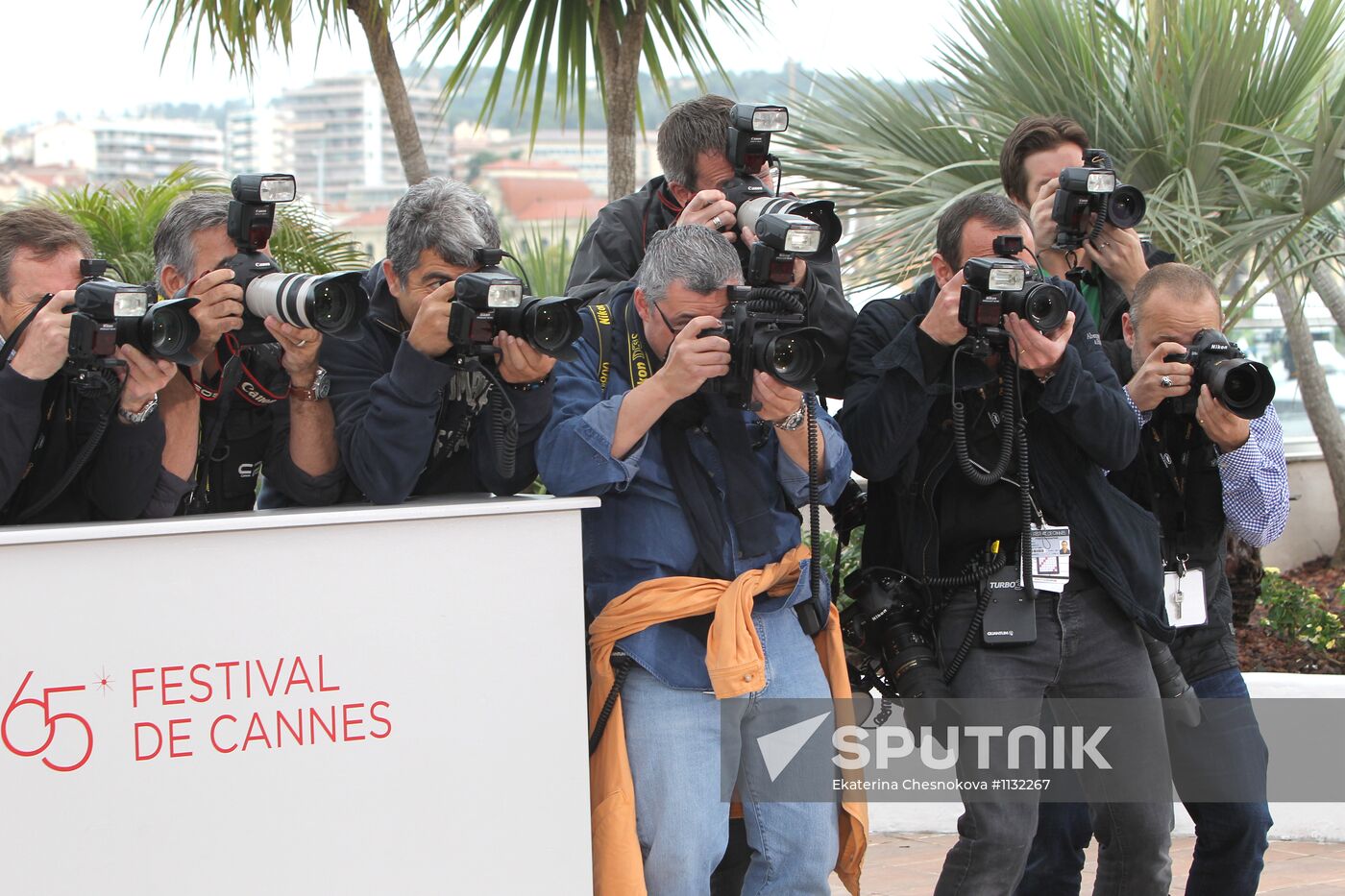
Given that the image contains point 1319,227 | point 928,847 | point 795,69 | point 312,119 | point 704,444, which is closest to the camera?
point 704,444

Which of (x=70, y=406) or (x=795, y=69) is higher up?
(x=795, y=69)

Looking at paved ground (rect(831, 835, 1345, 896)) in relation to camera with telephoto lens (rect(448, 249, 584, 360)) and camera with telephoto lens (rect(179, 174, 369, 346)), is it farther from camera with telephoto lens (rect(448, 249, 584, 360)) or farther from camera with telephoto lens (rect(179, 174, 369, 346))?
camera with telephoto lens (rect(179, 174, 369, 346))

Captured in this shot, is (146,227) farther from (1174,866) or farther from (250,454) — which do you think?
(1174,866)

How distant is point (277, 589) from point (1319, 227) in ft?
13.0

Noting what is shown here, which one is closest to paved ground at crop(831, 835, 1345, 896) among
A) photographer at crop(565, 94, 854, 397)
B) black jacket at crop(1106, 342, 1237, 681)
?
black jacket at crop(1106, 342, 1237, 681)

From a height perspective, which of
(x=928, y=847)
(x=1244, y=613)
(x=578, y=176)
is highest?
(x=578, y=176)

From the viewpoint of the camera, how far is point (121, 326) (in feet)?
8.33

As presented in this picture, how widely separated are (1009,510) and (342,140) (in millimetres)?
112289

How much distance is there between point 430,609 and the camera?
266 centimetres

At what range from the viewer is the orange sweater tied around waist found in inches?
110

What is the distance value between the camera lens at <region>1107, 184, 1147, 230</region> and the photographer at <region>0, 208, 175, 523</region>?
2117 millimetres

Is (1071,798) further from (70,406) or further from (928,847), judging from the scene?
(70,406)

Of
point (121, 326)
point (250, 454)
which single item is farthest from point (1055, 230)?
point (121, 326)

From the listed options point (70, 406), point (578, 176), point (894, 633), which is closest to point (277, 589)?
point (70, 406)
